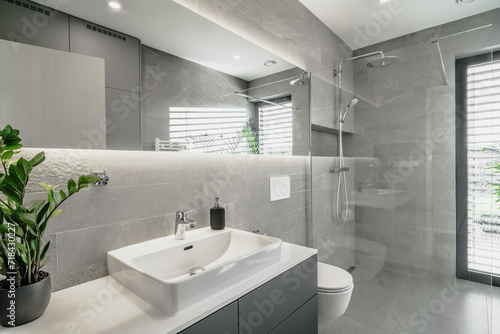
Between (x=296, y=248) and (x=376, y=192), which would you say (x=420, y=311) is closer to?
(x=376, y=192)

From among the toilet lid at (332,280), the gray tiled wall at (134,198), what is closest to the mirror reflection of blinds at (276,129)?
the gray tiled wall at (134,198)

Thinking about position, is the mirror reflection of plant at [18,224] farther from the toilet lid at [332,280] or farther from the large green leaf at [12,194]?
the toilet lid at [332,280]

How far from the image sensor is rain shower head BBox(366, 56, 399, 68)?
195 centimetres

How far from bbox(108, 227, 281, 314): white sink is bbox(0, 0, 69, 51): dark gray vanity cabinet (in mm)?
817

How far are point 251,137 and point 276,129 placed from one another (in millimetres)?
299

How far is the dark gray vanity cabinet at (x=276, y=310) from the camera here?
832 mm

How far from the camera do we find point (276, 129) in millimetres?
1964

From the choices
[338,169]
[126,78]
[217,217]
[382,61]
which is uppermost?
[382,61]

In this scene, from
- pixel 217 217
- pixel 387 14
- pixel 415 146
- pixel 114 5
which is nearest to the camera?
pixel 114 5

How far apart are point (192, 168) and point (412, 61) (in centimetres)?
177

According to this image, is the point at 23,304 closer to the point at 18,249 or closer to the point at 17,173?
the point at 18,249

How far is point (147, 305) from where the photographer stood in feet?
2.70

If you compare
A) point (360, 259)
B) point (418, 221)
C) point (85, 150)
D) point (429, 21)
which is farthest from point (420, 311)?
A: point (429, 21)

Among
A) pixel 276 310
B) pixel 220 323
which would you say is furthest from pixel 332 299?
pixel 220 323
